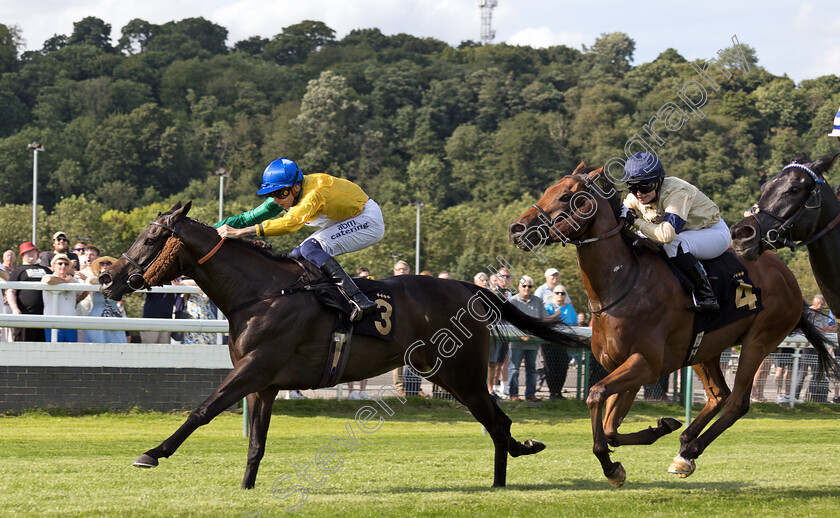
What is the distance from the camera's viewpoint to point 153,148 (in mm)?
103250

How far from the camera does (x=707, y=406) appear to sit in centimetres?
683

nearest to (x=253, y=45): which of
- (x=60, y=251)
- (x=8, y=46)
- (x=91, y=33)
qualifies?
(x=91, y=33)

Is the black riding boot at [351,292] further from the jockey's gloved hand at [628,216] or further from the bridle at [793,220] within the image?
the bridle at [793,220]

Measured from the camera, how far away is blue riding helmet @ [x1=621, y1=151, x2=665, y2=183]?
20.4ft

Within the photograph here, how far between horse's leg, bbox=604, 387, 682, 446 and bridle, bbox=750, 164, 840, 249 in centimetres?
130

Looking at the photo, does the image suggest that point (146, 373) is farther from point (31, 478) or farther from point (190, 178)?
point (190, 178)

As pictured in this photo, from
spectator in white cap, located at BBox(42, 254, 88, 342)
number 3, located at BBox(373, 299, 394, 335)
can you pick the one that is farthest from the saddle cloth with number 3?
spectator in white cap, located at BBox(42, 254, 88, 342)

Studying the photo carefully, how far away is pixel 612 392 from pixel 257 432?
7.79ft

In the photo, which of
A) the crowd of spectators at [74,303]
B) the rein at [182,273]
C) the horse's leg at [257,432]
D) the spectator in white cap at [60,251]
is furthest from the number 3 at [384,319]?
the spectator in white cap at [60,251]

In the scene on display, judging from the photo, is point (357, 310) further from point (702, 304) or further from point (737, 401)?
point (737, 401)

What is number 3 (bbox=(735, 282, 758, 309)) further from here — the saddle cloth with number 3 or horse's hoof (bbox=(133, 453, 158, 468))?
horse's hoof (bbox=(133, 453, 158, 468))

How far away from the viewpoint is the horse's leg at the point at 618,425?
19.5 ft

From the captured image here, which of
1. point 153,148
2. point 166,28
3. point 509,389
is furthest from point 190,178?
point 509,389

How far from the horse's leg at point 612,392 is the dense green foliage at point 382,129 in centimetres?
5402
